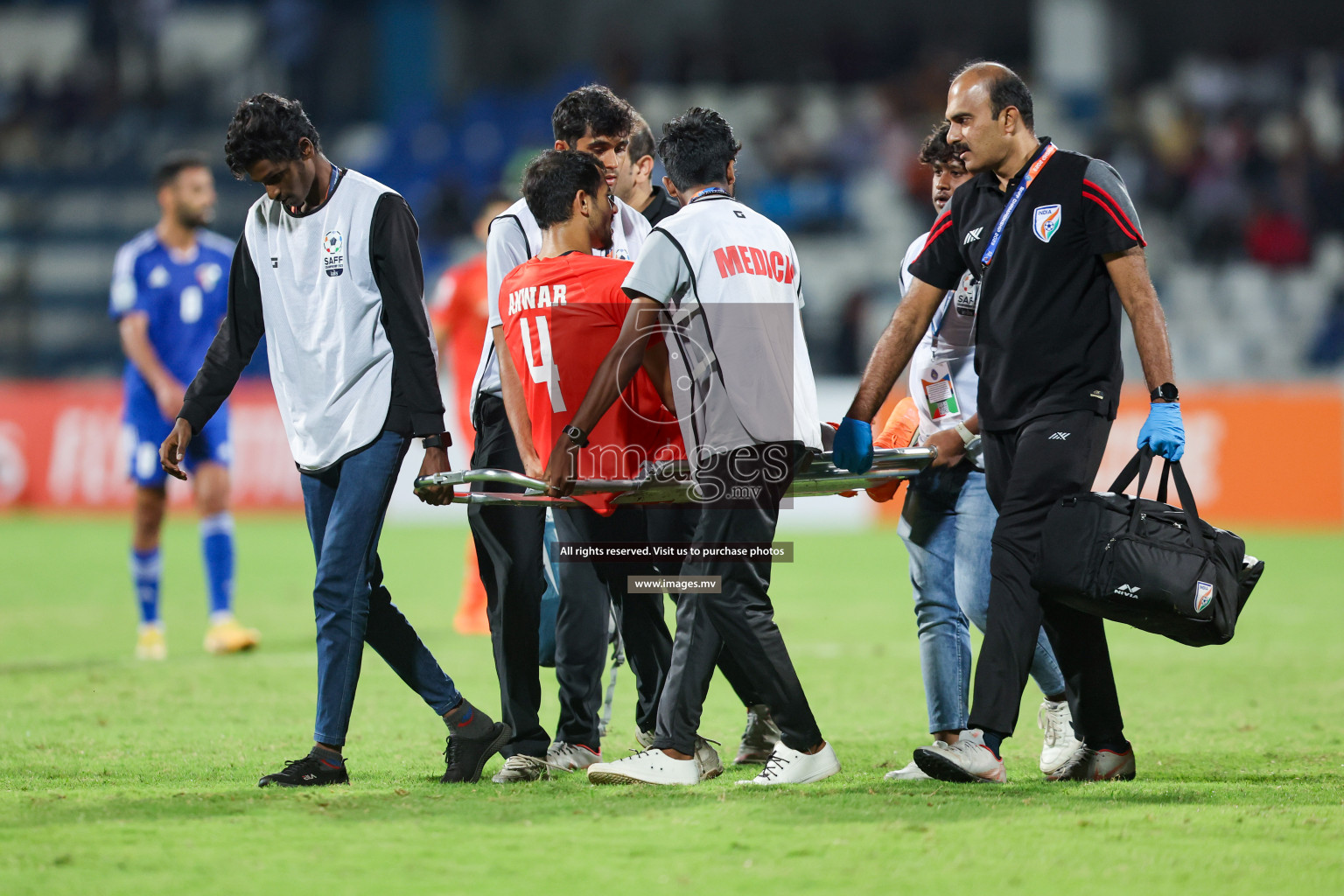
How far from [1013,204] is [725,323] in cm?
110

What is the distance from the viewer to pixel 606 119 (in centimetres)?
595

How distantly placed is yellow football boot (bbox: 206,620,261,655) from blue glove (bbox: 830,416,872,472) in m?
5.13

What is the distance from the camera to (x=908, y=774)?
5441mm

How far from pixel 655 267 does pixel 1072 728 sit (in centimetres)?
233

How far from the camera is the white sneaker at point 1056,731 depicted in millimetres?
5684

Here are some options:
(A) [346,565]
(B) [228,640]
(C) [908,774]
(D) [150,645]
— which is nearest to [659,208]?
(A) [346,565]

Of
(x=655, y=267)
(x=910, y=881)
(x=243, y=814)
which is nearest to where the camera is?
(x=910, y=881)

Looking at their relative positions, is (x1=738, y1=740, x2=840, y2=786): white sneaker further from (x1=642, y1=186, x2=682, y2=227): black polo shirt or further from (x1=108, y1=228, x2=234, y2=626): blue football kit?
(x1=108, y1=228, x2=234, y2=626): blue football kit

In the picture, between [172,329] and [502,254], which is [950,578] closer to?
[502,254]

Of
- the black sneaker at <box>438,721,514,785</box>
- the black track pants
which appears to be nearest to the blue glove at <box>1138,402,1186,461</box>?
the black track pants

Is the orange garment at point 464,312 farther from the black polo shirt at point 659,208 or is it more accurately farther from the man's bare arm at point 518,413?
the man's bare arm at point 518,413

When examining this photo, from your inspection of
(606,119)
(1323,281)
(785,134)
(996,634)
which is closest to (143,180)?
(785,134)

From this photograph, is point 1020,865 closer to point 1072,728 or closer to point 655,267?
point 1072,728

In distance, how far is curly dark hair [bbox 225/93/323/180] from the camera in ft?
17.2
